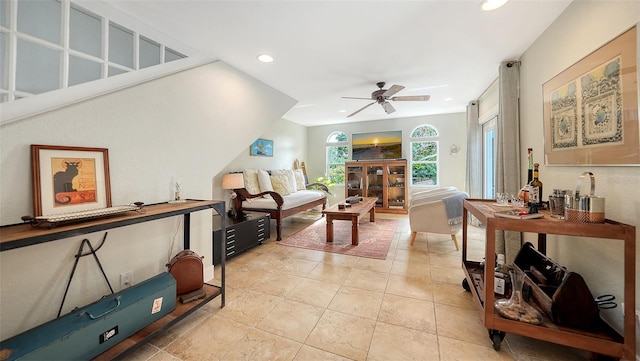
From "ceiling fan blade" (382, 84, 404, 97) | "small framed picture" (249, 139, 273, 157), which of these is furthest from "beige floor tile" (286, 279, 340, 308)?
"small framed picture" (249, 139, 273, 157)

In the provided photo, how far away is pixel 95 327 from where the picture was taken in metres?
1.21

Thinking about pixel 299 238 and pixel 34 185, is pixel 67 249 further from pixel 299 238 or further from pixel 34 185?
pixel 299 238

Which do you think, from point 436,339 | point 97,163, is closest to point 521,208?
point 436,339

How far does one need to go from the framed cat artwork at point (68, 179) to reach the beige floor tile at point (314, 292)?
1.63 metres

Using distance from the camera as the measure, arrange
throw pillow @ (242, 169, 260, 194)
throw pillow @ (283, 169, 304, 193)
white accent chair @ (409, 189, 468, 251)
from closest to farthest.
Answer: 1. white accent chair @ (409, 189, 468, 251)
2. throw pillow @ (242, 169, 260, 194)
3. throw pillow @ (283, 169, 304, 193)

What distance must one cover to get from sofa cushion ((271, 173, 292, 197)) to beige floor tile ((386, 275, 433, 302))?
294 centimetres

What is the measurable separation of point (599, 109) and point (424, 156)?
15.1ft

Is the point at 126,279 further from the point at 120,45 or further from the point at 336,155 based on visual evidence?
the point at 336,155

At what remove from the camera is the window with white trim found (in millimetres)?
1263

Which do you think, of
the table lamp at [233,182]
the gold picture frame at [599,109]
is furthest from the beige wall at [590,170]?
the table lamp at [233,182]

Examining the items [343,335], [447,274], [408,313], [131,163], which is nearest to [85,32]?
[131,163]

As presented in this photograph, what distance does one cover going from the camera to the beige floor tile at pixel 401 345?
140cm

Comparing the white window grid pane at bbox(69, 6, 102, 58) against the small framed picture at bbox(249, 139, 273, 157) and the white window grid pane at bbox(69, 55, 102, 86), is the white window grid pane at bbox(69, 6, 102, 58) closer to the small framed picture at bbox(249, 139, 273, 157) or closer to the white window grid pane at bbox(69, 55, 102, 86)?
the white window grid pane at bbox(69, 55, 102, 86)

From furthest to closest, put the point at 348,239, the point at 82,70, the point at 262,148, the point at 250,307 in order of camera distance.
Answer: the point at 262,148, the point at 348,239, the point at 250,307, the point at 82,70
